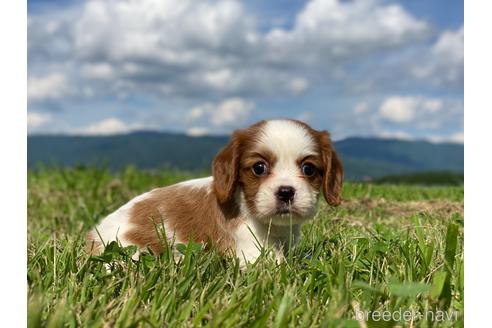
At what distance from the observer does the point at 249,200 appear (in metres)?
4.20

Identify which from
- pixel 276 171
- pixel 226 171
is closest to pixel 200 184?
pixel 226 171

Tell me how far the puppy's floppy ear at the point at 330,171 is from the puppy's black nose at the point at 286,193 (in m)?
0.52

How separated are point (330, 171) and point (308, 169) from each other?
1.06 ft

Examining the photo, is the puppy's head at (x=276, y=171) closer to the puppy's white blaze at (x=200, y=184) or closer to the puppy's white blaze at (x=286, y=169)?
the puppy's white blaze at (x=286, y=169)

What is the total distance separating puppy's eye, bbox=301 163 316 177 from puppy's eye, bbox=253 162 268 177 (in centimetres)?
27

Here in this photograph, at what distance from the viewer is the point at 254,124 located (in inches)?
174

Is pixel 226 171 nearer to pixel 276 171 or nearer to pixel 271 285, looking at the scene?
pixel 276 171

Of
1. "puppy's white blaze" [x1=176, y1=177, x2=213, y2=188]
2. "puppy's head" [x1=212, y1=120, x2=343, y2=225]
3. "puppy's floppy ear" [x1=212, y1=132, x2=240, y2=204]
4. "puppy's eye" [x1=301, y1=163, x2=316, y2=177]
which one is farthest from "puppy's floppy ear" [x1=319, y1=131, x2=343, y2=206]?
"puppy's white blaze" [x1=176, y1=177, x2=213, y2=188]

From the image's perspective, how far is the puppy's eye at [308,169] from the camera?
415 centimetres

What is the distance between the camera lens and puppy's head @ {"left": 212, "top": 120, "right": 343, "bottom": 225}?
4.02m

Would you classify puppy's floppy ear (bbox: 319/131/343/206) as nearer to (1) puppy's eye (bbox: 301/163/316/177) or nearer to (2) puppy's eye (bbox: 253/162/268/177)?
(1) puppy's eye (bbox: 301/163/316/177)
